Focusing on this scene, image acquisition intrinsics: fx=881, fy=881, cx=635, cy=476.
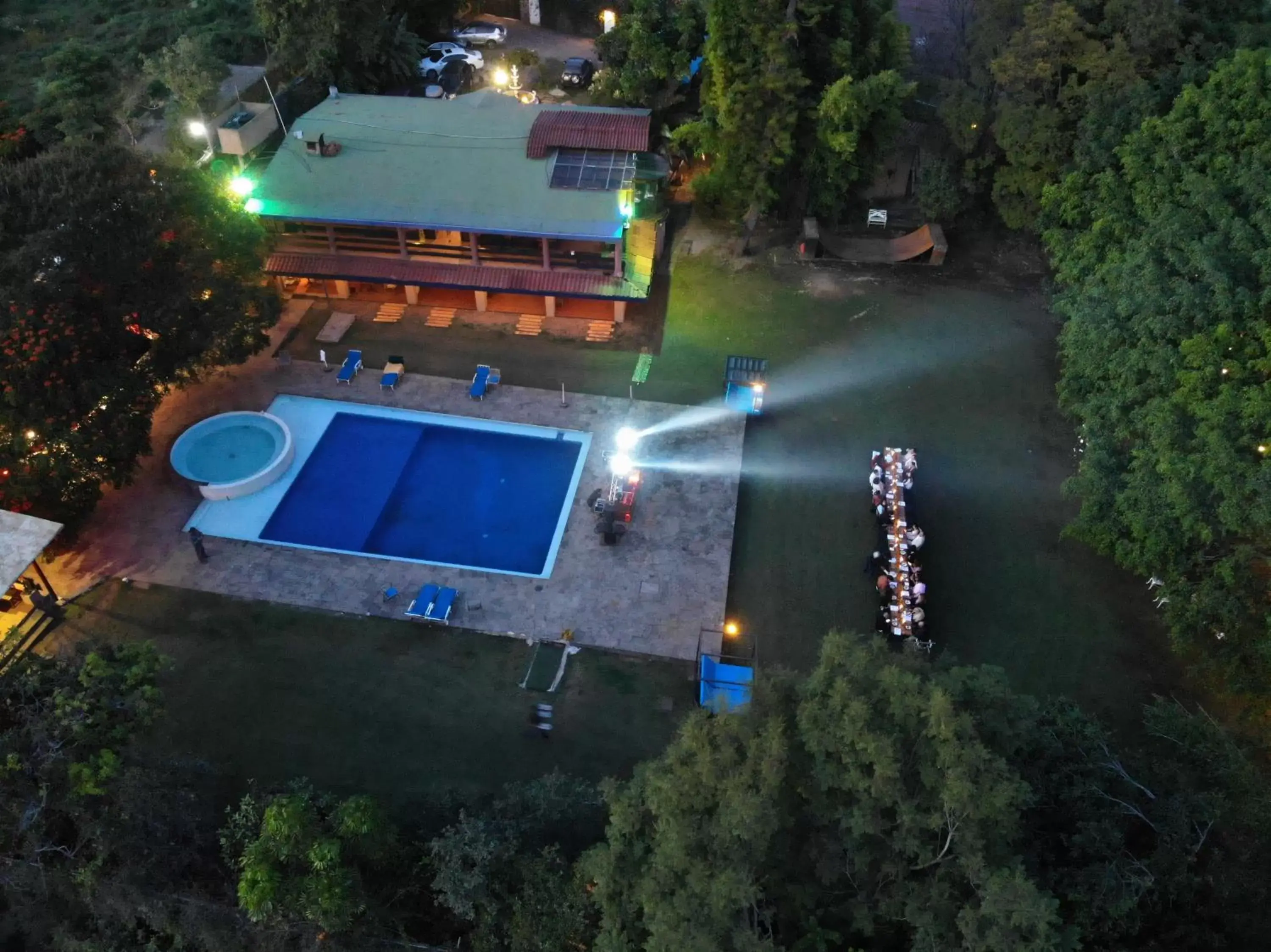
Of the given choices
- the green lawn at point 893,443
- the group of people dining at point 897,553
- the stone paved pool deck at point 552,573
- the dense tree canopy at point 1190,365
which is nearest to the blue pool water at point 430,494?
the stone paved pool deck at point 552,573

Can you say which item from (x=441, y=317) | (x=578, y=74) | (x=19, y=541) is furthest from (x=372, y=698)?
(x=578, y=74)

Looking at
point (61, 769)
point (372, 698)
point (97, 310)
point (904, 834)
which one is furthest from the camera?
point (97, 310)

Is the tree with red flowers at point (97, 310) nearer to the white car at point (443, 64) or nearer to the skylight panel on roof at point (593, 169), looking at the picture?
the skylight panel on roof at point (593, 169)

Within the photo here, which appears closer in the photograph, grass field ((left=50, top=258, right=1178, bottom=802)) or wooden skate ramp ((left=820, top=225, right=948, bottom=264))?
grass field ((left=50, top=258, right=1178, bottom=802))

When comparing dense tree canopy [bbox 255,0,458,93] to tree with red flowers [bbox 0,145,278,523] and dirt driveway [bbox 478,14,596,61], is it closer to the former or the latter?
dirt driveway [bbox 478,14,596,61]

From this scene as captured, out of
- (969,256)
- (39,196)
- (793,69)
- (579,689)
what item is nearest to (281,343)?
(39,196)

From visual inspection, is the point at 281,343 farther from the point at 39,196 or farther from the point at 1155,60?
the point at 1155,60

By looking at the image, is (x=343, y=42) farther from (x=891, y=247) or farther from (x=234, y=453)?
(x=891, y=247)

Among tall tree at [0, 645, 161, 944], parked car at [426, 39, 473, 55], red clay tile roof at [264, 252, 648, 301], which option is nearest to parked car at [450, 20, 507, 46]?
parked car at [426, 39, 473, 55]
